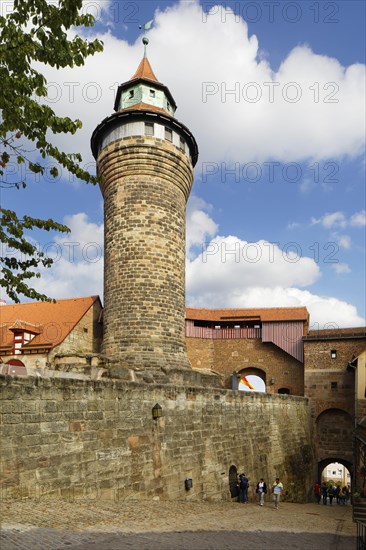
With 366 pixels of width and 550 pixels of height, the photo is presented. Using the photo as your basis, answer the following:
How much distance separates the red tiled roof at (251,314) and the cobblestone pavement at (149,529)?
1520 centimetres

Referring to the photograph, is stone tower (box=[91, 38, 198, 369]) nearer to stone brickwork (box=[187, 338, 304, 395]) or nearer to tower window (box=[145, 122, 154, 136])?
tower window (box=[145, 122, 154, 136])

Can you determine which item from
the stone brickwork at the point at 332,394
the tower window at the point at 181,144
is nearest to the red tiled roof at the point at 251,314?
the stone brickwork at the point at 332,394

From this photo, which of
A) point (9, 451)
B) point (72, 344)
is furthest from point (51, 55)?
point (72, 344)

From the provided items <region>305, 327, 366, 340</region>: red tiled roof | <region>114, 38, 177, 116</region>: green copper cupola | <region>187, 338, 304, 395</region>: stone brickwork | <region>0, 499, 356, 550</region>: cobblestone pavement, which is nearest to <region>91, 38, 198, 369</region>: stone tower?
<region>114, 38, 177, 116</region>: green copper cupola

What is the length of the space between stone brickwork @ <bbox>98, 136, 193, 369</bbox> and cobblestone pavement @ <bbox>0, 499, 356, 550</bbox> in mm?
6845

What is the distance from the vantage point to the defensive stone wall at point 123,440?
318 inches

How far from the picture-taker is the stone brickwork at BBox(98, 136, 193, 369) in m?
17.3

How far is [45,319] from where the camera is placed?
22094 mm

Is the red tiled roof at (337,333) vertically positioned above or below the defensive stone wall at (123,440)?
above

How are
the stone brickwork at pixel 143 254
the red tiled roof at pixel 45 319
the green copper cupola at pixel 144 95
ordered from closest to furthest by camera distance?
1. the stone brickwork at pixel 143 254
2. the green copper cupola at pixel 144 95
3. the red tiled roof at pixel 45 319

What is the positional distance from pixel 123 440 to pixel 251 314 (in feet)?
60.0

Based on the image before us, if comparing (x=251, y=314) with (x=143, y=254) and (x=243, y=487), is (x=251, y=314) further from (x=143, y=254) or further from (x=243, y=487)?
(x=243, y=487)

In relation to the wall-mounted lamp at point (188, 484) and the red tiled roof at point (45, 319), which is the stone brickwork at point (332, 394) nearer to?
the red tiled roof at point (45, 319)

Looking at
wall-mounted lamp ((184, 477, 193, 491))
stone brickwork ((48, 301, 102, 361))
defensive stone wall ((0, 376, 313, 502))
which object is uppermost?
stone brickwork ((48, 301, 102, 361))
